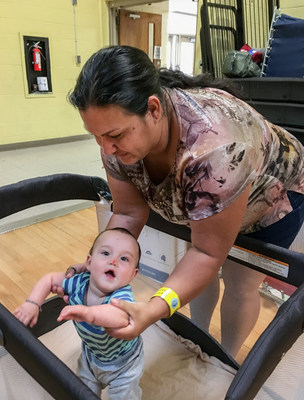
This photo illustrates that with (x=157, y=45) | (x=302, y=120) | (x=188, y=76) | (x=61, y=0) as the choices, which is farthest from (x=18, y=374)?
(x=157, y=45)

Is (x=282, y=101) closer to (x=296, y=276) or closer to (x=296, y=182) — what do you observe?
(x=296, y=182)

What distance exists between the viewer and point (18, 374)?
2.57ft

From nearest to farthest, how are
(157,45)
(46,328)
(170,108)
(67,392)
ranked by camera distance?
(67,392)
(170,108)
(46,328)
(157,45)

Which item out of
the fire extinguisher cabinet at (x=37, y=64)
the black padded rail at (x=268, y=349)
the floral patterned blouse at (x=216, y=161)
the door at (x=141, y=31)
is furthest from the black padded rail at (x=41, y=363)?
the door at (x=141, y=31)

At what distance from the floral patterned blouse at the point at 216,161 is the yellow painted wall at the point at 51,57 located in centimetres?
306

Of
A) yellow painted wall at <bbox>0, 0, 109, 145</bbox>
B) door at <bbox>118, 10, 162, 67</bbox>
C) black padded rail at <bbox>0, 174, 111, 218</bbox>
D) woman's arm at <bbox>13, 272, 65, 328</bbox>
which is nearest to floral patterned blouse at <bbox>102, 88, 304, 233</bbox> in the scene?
woman's arm at <bbox>13, 272, 65, 328</bbox>

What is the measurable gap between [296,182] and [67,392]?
2.30 ft

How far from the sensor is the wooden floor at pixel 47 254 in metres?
1.40

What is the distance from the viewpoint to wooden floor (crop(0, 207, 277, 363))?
1.40m

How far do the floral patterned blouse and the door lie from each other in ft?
11.0

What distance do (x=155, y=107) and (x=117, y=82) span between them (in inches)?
3.6

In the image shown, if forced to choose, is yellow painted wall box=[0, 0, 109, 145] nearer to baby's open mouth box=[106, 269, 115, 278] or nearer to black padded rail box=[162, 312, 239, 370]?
black padded rail box=[162, 312, 239, 370]

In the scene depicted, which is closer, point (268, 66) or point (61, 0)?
point (268, 66)

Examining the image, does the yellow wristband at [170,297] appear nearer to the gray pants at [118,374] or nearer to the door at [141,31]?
the gray pants at [118,374]
